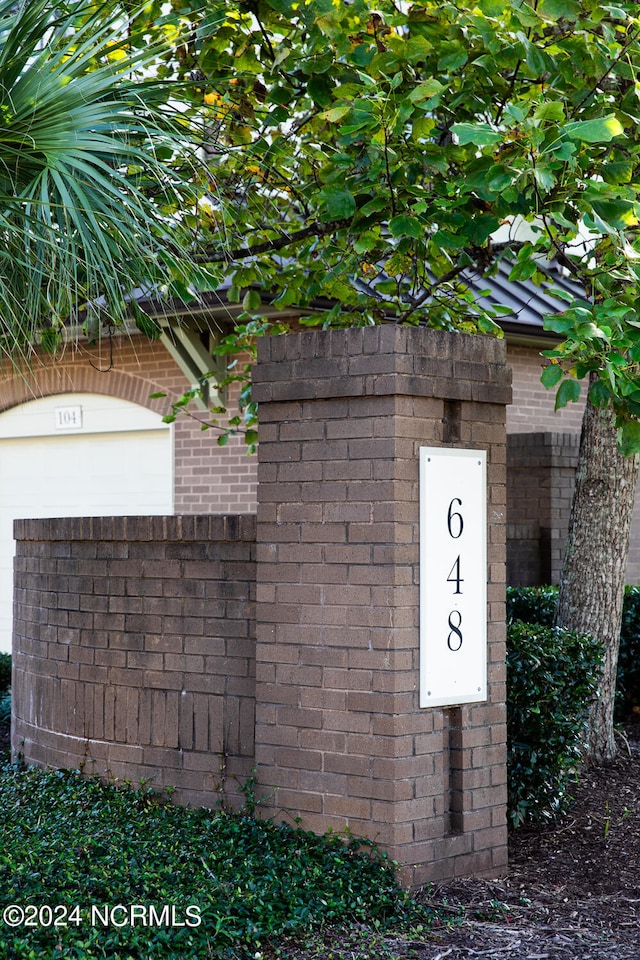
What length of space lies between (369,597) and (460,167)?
2765 millimetres

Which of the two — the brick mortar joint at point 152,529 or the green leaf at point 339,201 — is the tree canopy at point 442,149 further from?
the brick mortar joint at point 152,529

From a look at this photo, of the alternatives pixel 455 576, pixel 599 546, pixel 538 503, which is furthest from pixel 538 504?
pixel 455 576

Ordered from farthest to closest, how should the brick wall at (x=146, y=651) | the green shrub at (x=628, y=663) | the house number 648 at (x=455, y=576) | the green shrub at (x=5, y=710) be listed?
the green shrub at (x=5, y=710)
the green shrub at (x=628, y=663)
the brick wall at (x=146, y=651)
the house number 648 at (x=455, y=576)

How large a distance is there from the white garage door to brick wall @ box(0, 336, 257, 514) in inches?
6.1

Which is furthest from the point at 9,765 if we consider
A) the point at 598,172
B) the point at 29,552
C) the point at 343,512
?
the point at 598,172

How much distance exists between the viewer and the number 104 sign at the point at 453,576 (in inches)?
191

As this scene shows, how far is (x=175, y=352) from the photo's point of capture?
9992 mm

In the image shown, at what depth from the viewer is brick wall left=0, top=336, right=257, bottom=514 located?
33.9 feet

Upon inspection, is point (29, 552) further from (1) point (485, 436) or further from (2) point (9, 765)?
(1) point (485, 436)

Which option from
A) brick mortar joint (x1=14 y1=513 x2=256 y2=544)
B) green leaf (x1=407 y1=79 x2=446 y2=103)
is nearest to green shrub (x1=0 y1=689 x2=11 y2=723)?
brick mortar joint (x1=14 y1=513 x2=256 y2=544)

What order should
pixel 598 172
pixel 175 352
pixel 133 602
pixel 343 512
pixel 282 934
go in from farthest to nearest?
pixel 175 352 → pixel 133 602 → pixel 598 172 → pixel 343 512 → pixel 282 934

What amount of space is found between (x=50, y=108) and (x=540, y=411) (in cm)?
818

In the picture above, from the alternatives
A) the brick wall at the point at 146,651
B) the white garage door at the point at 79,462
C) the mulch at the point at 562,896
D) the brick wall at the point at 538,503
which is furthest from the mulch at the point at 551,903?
the white garage door at the point at 79,462

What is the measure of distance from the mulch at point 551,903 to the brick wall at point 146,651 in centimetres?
132
